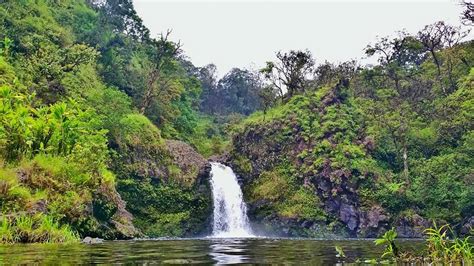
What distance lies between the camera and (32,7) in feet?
153

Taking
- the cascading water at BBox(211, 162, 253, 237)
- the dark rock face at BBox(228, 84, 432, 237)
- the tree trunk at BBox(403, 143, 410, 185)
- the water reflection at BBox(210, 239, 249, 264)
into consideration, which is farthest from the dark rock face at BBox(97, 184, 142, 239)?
the tree trunk at BBox(403, 143, 410, 185)

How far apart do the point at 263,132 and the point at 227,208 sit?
10.2 meters

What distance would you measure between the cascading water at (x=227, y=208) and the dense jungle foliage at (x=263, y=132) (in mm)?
795

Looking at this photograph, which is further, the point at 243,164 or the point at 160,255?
the point at 243,164

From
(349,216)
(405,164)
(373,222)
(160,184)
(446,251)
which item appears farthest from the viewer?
(405,164)

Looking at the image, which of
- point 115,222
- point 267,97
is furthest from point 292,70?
point 115,222

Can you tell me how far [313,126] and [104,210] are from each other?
25.5 metres

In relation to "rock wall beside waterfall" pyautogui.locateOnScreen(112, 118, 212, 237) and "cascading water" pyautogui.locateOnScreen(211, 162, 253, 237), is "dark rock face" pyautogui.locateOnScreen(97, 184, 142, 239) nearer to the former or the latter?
"rock wall beside waterfall" pyautogui.locateOnScreen(112, 118, 212, 237)

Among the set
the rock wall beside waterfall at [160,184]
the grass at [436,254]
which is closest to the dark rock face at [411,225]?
the rock wall beside waterfall at [160,184]

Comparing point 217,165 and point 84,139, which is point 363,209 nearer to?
point 217,165

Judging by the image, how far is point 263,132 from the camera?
4912 centimetres

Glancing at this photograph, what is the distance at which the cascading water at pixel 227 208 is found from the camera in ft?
132

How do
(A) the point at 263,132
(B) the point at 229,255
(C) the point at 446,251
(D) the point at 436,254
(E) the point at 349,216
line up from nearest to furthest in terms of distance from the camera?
(C) the point at 446,251, (D) the point at 436,254, (B) the point at 229,255, (E) the point at 349,216, (A) the point at 263,132

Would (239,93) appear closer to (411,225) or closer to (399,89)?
(399,89)
